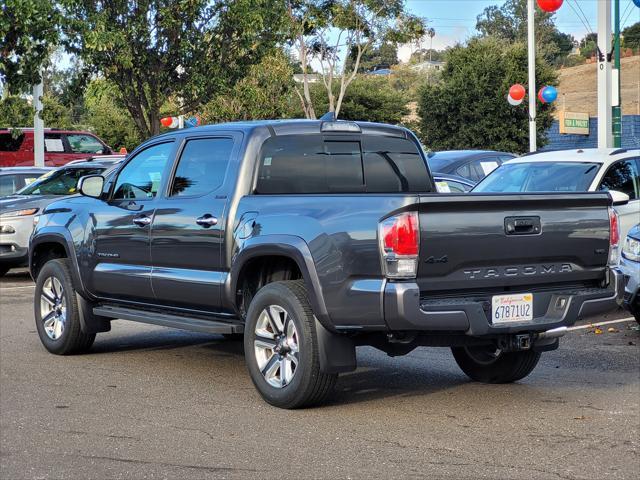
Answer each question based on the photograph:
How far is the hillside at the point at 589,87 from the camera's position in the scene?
→ 79812mm

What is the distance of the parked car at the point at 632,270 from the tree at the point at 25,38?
1459cm

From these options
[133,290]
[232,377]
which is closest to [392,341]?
[232,377]

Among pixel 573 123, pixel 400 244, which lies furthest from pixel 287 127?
pixel 573 123

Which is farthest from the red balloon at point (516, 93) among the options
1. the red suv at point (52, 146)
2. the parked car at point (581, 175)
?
the parked car at point (581, 175)

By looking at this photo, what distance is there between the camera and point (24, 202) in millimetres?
16000

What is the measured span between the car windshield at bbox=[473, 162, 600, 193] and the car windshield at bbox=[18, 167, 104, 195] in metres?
7.16

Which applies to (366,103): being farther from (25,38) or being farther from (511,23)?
(511,23)

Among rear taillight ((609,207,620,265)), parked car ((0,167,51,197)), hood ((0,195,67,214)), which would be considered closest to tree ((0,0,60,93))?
parked car ((0,167,51,197))

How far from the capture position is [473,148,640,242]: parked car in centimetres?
1167

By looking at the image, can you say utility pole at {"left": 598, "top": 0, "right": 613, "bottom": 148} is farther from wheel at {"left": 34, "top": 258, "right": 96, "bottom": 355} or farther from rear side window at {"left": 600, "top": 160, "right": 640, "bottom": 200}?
wheel at {"left": 34, "top": 258, "right": 96, "bottom": 355}

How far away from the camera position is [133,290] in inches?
328

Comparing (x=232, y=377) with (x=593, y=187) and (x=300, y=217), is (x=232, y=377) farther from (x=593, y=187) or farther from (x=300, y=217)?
(x=593, y=187)

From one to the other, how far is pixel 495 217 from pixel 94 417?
2.91 meters

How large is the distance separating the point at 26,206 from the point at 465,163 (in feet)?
22.8
